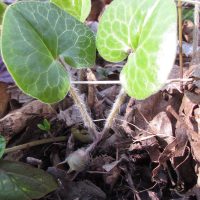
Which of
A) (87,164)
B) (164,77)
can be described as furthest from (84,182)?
(164,77)

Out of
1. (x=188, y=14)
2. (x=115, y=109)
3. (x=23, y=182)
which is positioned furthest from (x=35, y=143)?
(x=188, y=14)

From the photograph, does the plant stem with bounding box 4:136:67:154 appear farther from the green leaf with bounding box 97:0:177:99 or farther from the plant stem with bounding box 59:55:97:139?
the green leaf with bounding box 97:0:177:99

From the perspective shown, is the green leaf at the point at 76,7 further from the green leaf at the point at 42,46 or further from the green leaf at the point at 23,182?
the green leaf at the point at 23,182

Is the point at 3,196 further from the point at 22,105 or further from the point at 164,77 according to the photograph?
the point at 164,77

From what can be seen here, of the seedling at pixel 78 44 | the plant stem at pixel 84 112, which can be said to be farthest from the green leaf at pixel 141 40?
the plant stem at pixel 84 112

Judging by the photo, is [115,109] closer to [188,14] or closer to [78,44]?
[78,44]
